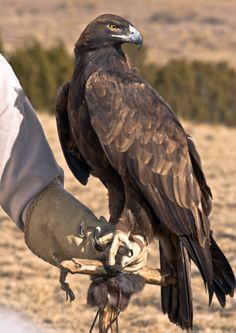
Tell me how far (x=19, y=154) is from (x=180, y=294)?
0.91m

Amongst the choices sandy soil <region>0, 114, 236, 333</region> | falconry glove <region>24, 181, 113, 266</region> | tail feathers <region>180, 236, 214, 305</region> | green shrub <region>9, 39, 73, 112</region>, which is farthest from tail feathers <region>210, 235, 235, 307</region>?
green shrub <region>9, 39, 73, 112</region>

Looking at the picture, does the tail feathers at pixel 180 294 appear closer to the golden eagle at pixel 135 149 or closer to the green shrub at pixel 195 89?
the golden eagle at pixel 135 149

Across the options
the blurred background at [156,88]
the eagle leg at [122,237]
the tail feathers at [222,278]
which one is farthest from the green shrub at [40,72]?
the tail feathers at [222,278]

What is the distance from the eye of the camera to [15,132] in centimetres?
363

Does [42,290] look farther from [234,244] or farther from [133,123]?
[133,123]

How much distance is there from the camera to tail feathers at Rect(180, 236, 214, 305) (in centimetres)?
383

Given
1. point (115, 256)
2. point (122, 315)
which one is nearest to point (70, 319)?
point (122, 315)

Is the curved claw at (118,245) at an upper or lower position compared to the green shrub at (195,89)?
upper

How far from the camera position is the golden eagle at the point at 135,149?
407 centimetres

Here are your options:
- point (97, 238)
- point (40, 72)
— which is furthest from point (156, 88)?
point (97, 238)

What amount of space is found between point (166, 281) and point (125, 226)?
1.26 feet

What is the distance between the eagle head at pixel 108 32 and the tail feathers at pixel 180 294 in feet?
3.12

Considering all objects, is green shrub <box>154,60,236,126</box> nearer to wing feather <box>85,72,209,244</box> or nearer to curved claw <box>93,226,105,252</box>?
wing feather <box>85,72,209,244</box>

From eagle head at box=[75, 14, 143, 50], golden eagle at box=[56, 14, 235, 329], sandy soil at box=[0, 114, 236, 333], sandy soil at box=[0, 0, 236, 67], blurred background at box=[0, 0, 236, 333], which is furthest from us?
sandy soil at box=[0, 0, 236, 67]
